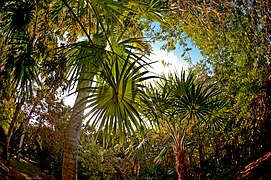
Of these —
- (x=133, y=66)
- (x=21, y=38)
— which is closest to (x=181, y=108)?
(x=133, y=66)

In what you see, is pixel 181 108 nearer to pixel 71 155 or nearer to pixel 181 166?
pixel 181 166

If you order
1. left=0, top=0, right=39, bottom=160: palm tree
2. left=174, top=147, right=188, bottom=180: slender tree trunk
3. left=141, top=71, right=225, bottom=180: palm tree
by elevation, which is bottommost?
left=174, top=147, right=188, bottom=180: slender tree trunk

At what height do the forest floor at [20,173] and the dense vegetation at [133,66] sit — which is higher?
the dense vegetation at [133,66]

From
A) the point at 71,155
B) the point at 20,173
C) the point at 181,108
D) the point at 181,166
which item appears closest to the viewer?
the point at 71,155

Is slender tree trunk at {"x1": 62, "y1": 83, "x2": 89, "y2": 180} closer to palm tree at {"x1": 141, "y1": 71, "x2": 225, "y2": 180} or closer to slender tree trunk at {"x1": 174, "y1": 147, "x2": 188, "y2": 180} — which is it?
palm tree at {"x1": 141, "y1": 71, "x2": 225, "y2": 180}

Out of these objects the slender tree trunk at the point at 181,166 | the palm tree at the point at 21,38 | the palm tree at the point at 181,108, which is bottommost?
the slender tree trunk at the point at 181,166

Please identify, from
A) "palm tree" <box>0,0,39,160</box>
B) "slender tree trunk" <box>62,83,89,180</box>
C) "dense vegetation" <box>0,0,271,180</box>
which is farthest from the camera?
"slender tree trunk" <box>62,83,89,180</box>

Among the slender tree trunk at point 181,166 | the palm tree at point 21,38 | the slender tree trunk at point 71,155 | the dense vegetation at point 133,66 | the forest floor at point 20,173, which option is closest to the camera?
the dense vegetation at point 133,66

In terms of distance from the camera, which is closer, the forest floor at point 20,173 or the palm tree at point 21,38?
the palm tree at point 21,38

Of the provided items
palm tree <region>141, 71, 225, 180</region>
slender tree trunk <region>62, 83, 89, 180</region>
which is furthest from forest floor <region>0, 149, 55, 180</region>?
palm tree <region>141, 71, 225, 180</region>

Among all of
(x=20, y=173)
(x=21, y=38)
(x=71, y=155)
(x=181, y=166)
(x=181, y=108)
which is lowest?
(x=181, y=166)

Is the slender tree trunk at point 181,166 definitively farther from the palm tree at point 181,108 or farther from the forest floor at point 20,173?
the forest floor at point 20,173

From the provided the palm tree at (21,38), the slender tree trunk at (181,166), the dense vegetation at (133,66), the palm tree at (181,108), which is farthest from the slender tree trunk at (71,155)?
the slender tree trunk at (181,166)

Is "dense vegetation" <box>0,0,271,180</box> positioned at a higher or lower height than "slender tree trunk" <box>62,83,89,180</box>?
higher
